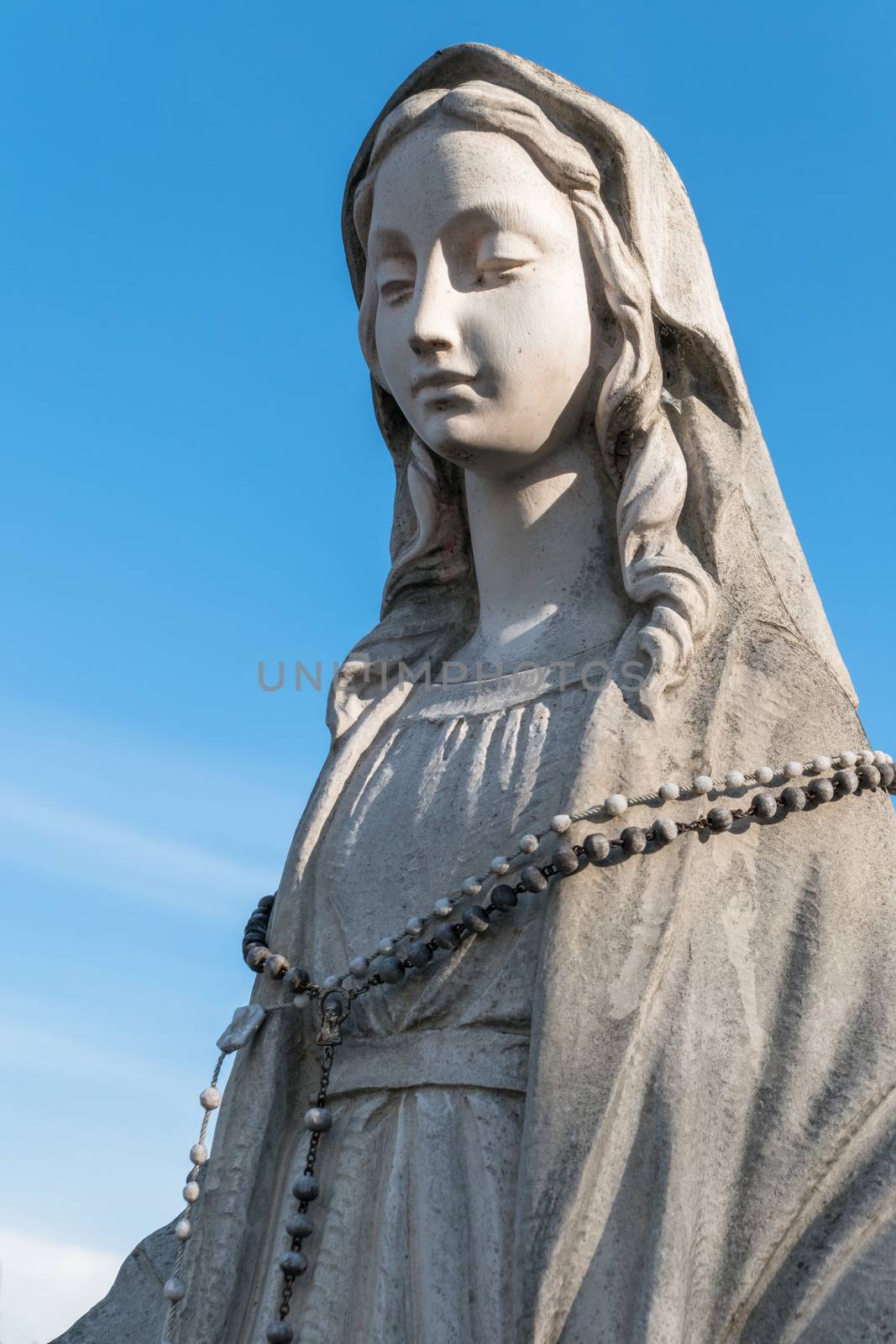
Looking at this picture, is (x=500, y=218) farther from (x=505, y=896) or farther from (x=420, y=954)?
(x=420, y=954)

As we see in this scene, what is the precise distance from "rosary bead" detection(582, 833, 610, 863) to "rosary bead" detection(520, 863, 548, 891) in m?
0.11

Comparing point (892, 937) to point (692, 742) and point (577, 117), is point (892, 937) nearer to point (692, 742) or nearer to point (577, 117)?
point (692, 742)

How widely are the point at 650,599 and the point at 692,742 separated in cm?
44

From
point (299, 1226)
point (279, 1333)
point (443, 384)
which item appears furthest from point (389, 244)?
point (279, 1333)

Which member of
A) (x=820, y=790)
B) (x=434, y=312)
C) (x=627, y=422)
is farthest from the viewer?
(x=627, y=422)

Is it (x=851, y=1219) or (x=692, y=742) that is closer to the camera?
(x=851, y=1219)

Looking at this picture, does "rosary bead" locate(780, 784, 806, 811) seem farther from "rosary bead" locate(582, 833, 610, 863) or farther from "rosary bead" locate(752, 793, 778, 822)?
"rosary bead" locate(582, 833, 610, 863)

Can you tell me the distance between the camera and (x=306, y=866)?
13.5 feet

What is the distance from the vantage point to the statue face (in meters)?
4.15

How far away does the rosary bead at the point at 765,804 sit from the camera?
3.62 m

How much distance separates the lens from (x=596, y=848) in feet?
11.5

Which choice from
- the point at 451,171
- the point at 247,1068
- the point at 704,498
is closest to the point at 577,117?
the point at 451,171

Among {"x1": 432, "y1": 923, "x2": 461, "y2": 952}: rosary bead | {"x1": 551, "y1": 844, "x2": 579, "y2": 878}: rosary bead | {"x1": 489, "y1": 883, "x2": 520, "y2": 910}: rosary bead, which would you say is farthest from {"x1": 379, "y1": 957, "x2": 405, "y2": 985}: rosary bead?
{"x1": 551, "y1": 844, "x2": 579, "y2": 878}: rosary bead

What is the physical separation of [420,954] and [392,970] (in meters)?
0.07
